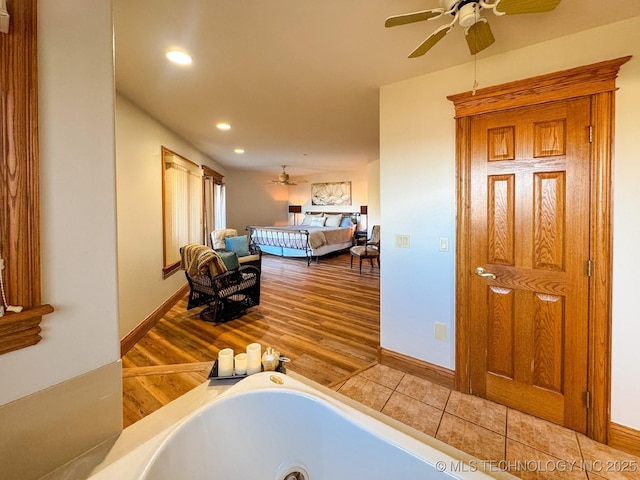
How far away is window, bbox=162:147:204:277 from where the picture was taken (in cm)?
389

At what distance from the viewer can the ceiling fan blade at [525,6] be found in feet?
3.97

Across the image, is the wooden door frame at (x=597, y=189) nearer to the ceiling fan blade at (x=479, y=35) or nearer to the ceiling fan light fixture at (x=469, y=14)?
the ceiling fan blade at (x=479, y=35)

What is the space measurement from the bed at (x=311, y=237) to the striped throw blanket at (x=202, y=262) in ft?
12.4

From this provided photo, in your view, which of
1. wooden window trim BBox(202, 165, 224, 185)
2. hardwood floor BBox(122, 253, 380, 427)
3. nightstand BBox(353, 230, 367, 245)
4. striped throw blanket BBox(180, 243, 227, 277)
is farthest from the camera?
nightstand BBox(353, 230, 367, 245)

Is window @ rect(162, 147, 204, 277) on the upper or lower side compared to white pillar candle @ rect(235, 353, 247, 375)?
upper

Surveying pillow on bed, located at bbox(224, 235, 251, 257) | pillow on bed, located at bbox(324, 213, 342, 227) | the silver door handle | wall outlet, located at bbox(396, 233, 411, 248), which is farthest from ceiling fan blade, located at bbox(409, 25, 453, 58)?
pillow on bed, located at bbox(324, 213, 342, 227)

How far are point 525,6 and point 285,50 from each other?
4.36 ft

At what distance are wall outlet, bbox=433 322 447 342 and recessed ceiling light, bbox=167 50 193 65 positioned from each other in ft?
8.73

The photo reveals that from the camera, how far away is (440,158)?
7.29 feet

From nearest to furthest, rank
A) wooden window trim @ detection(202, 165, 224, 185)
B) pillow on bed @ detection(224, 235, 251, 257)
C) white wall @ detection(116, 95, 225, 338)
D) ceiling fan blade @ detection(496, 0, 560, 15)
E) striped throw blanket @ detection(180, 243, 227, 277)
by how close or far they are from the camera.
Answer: ceiling fan blade @ detection(496, 0, 560, 15) < white wall @ detection(116, 95, 225, 338) < striped throw blanket @ detection(180, 243, 227, 277) < pillow on bed @ detection(224, 235, 251, 257) < wooden window trim @ detection(202, 165, 224, 185)

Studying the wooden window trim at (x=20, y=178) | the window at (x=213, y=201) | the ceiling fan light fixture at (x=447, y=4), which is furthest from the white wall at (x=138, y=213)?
the ceiling fan light fixture at (x=447, y=4)

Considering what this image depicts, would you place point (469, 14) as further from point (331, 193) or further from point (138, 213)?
point (331, 193)

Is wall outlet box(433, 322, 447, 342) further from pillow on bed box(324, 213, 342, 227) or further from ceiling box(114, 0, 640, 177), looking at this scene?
pillow on bed box(324, 213, 342, 227)

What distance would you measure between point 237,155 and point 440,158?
469 cm
